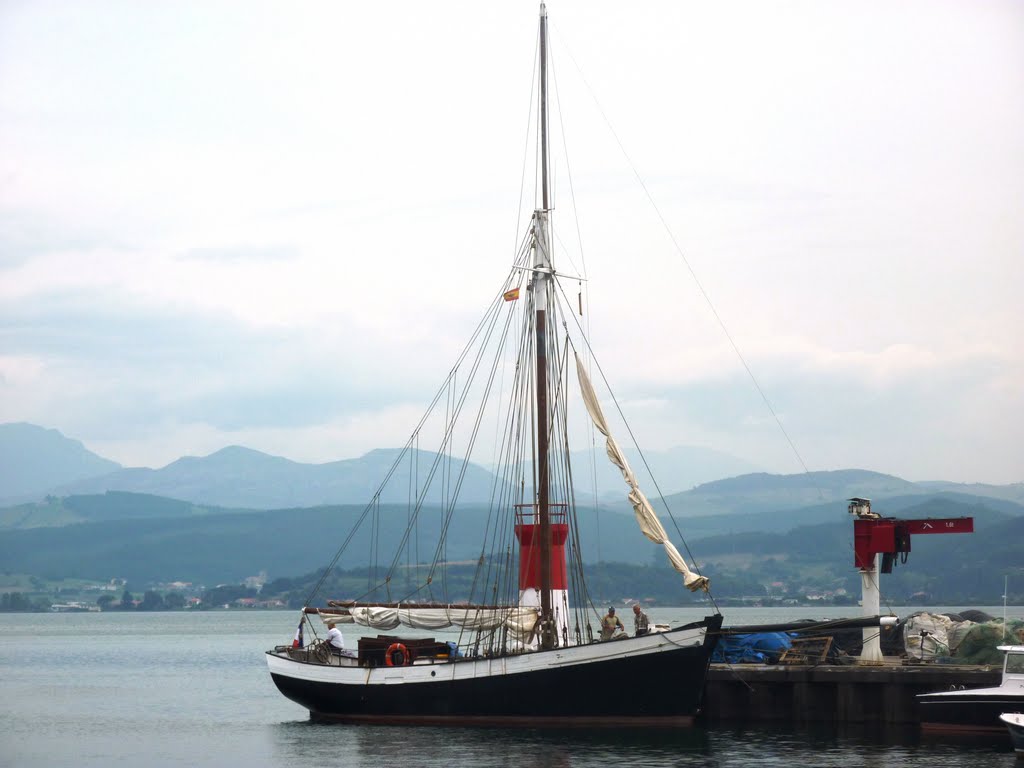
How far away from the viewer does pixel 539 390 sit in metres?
48.9

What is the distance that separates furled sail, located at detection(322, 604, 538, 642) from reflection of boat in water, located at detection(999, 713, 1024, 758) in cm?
1537

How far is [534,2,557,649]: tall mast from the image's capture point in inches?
1859

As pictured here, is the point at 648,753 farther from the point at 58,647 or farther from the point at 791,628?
the point at 58,647

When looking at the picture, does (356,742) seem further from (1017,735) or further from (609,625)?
(1017,735)

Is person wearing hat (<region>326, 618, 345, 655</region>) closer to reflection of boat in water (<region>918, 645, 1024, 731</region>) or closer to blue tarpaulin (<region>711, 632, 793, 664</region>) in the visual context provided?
blue tarpaulin (<region>711, 632, 793, 664</region>)

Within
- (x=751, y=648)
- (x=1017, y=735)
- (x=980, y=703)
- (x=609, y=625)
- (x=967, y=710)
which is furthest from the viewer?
(x=751, y=648)

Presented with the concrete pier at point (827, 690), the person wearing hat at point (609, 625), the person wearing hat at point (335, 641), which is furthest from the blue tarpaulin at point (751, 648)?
the person wearing hat at point (335, 641)

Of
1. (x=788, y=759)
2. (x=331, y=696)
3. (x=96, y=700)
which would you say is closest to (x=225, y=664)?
(x=96, y=700)

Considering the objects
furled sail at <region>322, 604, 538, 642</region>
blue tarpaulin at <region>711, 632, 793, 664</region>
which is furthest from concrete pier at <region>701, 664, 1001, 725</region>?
furled sail at <region>322, 604, 538, 642</region>

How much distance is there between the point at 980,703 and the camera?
135ft

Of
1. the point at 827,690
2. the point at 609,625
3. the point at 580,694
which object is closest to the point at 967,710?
the point at 827,690

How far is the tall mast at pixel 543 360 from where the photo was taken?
47.2m

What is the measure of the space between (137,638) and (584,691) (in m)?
142

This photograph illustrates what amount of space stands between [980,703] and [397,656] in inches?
739
